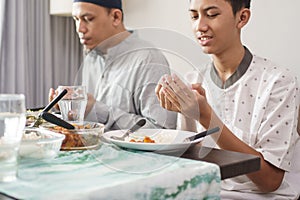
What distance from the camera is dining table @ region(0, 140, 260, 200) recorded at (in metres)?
0.74

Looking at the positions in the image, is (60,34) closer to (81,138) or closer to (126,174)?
(81,138)

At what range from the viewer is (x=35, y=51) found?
2.90m

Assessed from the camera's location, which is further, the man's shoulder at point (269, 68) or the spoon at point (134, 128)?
the man's shoulder at point (269, 68)

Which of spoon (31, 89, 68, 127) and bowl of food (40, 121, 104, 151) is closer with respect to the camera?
bowl of food (40, 121, 104, 151)

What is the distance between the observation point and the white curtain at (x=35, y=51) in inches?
108

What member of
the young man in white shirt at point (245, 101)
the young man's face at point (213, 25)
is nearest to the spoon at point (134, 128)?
the young man in white shirt at point (245, 101)

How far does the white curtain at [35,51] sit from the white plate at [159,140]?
1752mm

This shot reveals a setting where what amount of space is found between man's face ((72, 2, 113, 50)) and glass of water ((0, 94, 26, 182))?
1129mm

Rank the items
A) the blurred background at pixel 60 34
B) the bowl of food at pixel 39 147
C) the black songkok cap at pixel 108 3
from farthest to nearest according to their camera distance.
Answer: the blurred background at pixel 60 34
the black songkok cap at pixel 108 3
the bowl of food at pixel 39 147

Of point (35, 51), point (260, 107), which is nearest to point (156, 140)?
point (260, 107)

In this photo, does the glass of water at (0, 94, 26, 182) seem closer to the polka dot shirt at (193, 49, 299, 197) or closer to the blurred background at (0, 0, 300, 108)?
the polka dot shirt at (193, 49, 299, 197)

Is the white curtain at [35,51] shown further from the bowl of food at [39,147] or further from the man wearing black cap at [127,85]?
the bowl of food at [39,147]

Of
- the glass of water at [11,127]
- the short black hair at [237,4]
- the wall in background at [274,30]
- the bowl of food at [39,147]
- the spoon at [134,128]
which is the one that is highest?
the short black hair at [237,4]

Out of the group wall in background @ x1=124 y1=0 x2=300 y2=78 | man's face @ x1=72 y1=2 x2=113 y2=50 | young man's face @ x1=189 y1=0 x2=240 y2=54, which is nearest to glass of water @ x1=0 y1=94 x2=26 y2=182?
young man's face @ x1=189 y1=0 x2=240 y2=54
